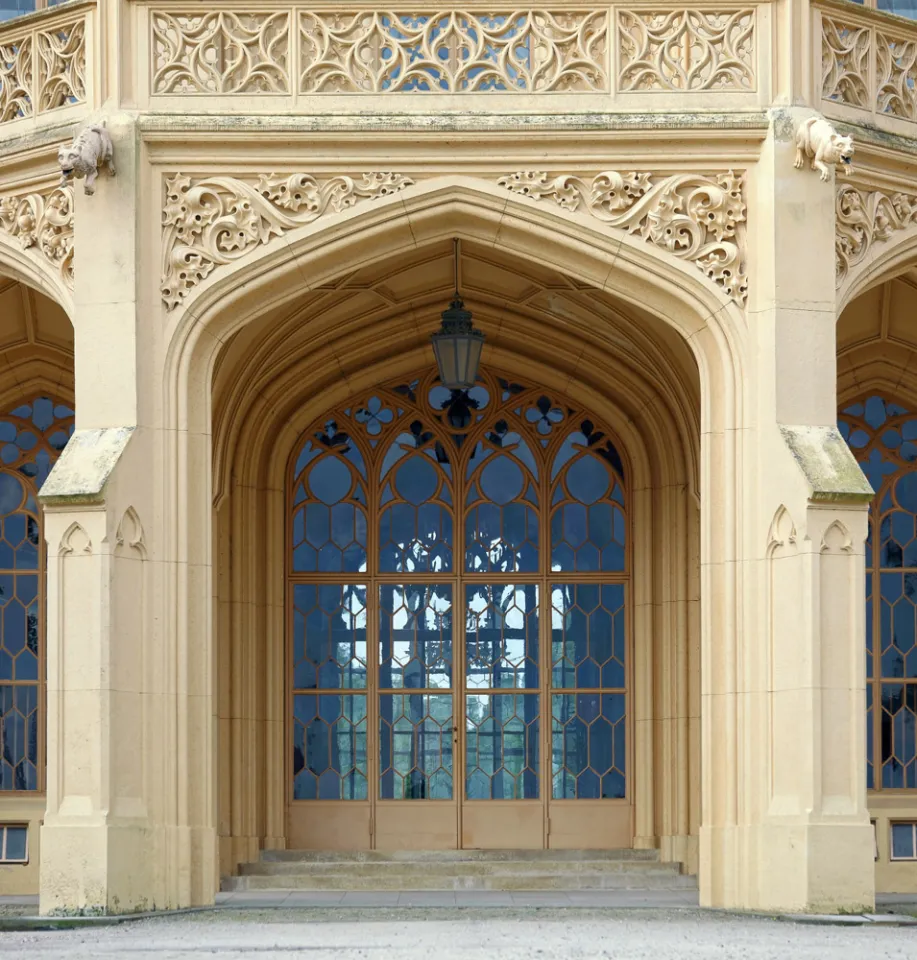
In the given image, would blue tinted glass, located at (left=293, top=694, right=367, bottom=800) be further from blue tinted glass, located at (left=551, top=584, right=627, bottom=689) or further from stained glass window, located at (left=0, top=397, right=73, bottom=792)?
stained glass window, located at (left=0, top=397, right=73, bottom=792)

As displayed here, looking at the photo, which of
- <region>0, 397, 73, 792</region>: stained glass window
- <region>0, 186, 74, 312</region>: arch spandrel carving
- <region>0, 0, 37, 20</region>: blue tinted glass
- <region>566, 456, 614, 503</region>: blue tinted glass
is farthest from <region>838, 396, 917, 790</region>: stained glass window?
<region>0, 0, 37, 20</region>: blue tinted glass

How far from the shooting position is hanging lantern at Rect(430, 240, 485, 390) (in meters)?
13.6

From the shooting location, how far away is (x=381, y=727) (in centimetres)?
1570

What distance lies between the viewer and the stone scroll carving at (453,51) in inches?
502

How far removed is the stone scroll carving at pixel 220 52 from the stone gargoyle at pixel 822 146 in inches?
123

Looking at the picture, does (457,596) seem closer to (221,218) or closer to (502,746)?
(502,746)

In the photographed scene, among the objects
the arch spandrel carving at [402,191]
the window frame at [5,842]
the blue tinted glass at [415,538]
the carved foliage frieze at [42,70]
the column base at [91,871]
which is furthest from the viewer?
the blue tinted glass at [415,538]

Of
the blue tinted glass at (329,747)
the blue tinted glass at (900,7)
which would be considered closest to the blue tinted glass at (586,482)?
the blue tinted glass at (329,747)

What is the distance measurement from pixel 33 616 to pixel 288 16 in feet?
17.8

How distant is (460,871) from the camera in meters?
14.7

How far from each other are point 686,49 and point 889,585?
4988 mm

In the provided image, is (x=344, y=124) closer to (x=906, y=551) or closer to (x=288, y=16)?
(x=288, y=16)

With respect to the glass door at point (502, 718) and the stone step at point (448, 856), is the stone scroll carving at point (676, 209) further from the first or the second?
the stone step at point (448, 856)

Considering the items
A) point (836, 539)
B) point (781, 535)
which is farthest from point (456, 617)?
point (836, 539)
